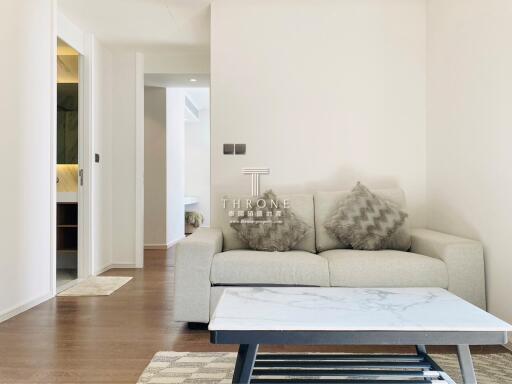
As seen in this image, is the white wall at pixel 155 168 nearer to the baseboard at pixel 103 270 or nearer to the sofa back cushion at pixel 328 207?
the baseboard at pixel 103 270

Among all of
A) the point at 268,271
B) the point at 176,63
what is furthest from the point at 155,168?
the point at 268,271

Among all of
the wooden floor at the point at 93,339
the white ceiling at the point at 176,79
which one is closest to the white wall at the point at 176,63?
the white ceiling at the point at 176,79

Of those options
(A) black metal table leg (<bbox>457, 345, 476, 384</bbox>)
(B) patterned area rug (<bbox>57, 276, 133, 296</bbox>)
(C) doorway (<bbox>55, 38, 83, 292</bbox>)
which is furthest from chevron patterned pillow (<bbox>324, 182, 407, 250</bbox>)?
(C) doorway (<bbox>55, 38, 83, 292</bbox>)

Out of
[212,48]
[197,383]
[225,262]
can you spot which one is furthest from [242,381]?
A: [212,48]

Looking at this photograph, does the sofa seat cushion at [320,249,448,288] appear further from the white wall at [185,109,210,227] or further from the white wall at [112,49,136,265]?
the white wall at [185,109,210,227]

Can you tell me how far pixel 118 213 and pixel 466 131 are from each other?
3.94 meters

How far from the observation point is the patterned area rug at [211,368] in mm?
2062

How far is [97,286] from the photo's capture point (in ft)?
14.0

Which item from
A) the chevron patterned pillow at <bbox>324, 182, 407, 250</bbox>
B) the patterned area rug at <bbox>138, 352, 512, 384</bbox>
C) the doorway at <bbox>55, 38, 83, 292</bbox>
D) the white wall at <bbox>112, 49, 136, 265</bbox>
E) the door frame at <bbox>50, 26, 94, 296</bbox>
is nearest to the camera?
the patterned area rug at <bbox>138, 352, 512, 384</bbox>

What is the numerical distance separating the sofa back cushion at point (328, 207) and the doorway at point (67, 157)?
9.65 feet

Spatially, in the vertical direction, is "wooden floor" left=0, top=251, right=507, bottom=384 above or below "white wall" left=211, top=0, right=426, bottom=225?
below

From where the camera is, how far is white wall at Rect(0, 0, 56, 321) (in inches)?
124

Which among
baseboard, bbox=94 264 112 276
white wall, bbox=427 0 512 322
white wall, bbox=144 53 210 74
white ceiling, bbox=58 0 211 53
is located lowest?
baseboard, bbox=94 264 112 276

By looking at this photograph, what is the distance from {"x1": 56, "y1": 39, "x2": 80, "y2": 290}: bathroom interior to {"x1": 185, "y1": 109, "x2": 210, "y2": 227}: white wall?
5.75m
